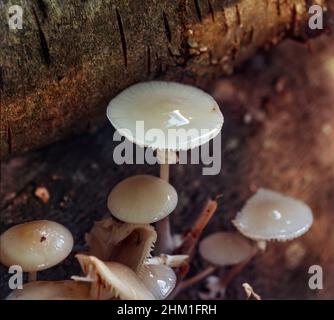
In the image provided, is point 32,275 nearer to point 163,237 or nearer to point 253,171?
point 163,237

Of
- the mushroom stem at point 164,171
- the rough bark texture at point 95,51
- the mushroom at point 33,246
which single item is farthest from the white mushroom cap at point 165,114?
the mushroom at point 33,246

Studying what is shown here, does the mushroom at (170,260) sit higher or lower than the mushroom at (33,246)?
lower

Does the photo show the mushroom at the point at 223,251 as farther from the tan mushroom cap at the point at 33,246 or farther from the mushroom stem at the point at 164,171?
the tan mushroom cap at the point at 33,246

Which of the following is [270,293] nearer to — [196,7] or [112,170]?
[112,170]

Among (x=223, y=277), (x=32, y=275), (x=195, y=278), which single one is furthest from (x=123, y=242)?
(x=223, y=277)

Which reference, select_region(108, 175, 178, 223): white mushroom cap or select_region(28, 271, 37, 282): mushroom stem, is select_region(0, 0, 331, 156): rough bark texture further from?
select_region(28, 271, 37, 282): mushroom stem

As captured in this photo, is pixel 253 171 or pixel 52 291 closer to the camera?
pixel 52 291
